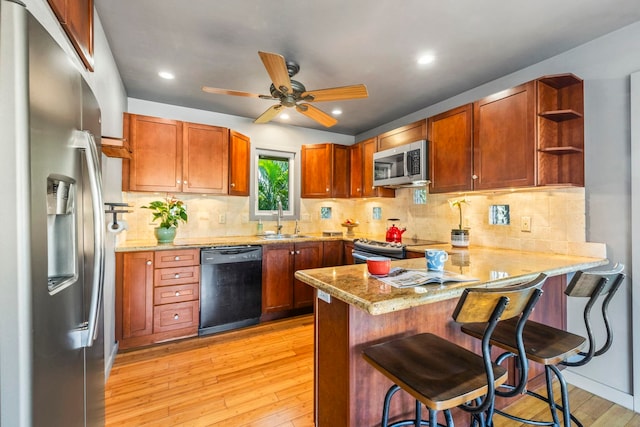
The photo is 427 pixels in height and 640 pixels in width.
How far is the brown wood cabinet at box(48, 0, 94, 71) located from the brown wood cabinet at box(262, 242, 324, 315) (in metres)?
2.21

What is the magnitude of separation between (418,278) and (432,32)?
1712 mm

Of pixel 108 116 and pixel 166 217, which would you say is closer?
pixel 108 116

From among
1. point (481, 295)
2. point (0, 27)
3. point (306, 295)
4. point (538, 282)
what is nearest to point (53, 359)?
point (0, 27)

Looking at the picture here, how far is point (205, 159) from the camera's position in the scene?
3182 millimetres

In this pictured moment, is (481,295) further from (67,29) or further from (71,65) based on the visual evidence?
(67,29)

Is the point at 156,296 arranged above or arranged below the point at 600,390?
above

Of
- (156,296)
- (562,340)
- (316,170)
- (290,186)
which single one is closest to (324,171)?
(316,170)

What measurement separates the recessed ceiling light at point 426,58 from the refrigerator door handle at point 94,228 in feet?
7.56

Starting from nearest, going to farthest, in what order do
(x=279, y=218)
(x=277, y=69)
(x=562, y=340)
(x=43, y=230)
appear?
A: (x=43, y=230)
(x=562, y=340)
(x=277, y=69)
(x=279, y=218)

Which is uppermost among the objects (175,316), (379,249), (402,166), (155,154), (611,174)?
(155,154)

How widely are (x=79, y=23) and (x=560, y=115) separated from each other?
3041 mm

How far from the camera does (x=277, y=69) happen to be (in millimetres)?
1860

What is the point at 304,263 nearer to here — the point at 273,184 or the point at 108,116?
the point at 273,184

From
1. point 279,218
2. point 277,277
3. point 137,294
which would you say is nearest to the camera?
point 137,294
